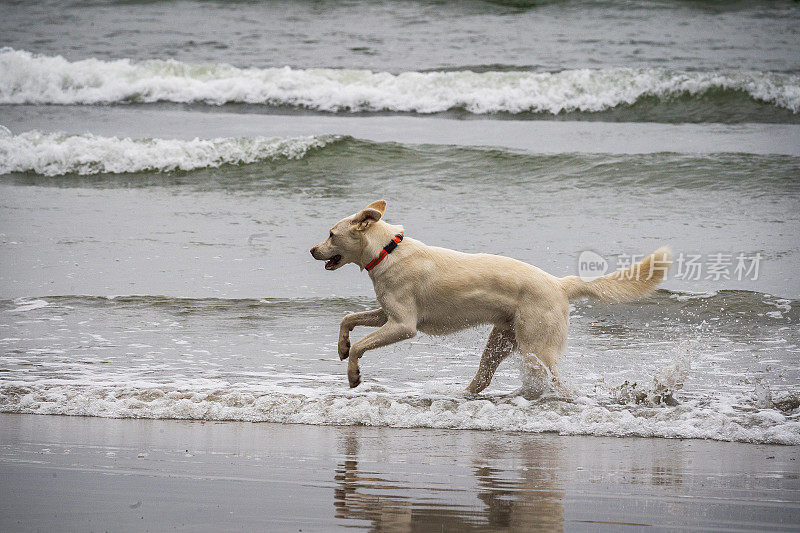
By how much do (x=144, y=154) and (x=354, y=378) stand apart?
9.87 m

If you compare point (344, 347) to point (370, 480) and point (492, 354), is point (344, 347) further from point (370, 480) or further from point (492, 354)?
point (370, 480)

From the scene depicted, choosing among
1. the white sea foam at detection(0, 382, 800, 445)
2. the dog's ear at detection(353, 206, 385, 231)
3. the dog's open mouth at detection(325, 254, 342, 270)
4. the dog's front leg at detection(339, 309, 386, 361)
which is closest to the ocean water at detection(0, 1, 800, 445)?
the white sea foam at detection(0, 382, 800, 445)

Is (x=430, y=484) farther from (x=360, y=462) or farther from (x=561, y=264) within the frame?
(x=561, y=264)

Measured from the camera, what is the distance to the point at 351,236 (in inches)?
229

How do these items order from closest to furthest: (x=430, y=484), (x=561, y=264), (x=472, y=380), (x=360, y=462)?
(x=430, y=484) → (x=360, y=462) → (x=472, y=380) → (x=561, y=264)

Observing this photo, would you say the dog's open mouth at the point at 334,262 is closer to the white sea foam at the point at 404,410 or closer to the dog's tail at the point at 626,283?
the white sea foam at the point at 404,410

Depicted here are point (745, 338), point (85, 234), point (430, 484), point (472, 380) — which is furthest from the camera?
point (85, 234)

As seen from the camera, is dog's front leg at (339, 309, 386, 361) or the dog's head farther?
dog's front leg at (339, 309, 386, 361)

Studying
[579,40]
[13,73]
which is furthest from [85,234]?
[579,40]

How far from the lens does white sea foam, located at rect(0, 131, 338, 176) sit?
1446cm

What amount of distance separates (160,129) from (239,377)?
1074cm

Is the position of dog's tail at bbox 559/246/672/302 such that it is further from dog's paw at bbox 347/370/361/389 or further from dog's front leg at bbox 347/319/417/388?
dog's paw at bbox 347/370/361/389

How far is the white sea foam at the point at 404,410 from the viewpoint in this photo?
506 cm

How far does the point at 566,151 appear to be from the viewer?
14.3m
